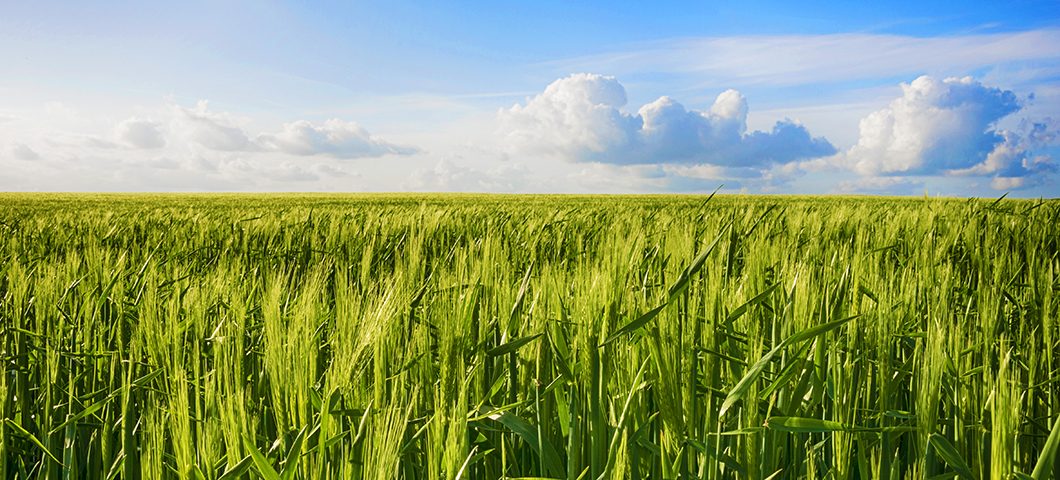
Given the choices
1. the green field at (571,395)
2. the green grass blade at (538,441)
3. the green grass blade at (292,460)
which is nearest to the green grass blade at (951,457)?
the green field at (571,395)

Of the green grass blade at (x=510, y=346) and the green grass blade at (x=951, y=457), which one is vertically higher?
the green grass blade at (x=510, y=346)

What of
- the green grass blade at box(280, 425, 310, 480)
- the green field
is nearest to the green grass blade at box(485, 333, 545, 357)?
the green field

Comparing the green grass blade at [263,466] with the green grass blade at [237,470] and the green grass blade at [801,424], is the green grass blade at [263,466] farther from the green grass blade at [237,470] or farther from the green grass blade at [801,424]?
the green grass blade at [801,424]

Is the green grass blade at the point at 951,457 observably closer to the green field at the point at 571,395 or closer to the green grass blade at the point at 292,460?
the green field at the point at 571,395

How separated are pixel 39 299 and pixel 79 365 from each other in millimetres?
359

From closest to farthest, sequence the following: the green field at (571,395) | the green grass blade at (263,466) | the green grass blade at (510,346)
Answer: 1. the green grass blade at (263,466)
2. the green field at (571,395)
3. the green grass blade at (510,346)

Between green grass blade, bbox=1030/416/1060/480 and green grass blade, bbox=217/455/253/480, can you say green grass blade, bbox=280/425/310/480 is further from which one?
green grass blade, bbox=1030/416/1060/480

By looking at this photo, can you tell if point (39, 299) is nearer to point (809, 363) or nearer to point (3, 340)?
point (3, 340)

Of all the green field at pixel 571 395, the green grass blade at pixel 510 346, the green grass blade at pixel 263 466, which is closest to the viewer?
the green grass blade at pixel 263 466

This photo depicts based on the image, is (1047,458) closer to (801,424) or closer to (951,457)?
(951,457)

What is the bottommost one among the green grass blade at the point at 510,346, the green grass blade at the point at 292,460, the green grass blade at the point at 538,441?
the green grass blade at the point at 538,441

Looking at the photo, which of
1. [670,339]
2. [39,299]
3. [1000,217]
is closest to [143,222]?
[39,299]

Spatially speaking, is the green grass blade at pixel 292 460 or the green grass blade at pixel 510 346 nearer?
the green grass blade at pixel 292 460

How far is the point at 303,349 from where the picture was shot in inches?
34.9
